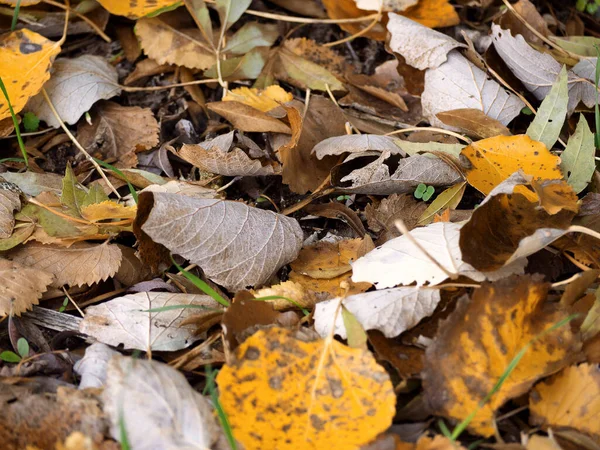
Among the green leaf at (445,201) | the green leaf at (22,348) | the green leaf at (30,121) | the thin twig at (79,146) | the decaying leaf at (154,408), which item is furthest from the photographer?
the green leaf at (30,121)

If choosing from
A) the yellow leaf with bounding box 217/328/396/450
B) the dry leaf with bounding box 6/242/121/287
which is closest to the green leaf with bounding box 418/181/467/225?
the yellow leaf with bounding box 217/328/396/450

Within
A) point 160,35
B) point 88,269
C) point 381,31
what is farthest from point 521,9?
point 88,269

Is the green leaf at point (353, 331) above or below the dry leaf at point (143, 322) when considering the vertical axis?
above

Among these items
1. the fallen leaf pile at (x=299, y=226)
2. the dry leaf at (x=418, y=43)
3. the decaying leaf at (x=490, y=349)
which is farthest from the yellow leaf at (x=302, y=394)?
the dry leaf at (x=418, y=43)

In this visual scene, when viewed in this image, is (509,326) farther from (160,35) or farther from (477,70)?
(160,35)

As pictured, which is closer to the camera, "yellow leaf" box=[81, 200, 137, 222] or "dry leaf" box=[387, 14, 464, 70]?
"yellow leaf" box=[81, 200, 137, 222]

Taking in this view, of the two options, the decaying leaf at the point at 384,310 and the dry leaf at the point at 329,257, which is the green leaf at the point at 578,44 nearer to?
the dry leaf at the point at 329,257

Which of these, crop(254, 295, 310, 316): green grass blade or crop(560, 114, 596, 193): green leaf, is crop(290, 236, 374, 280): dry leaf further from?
crop(560, 114, 596, 193): green leaf
